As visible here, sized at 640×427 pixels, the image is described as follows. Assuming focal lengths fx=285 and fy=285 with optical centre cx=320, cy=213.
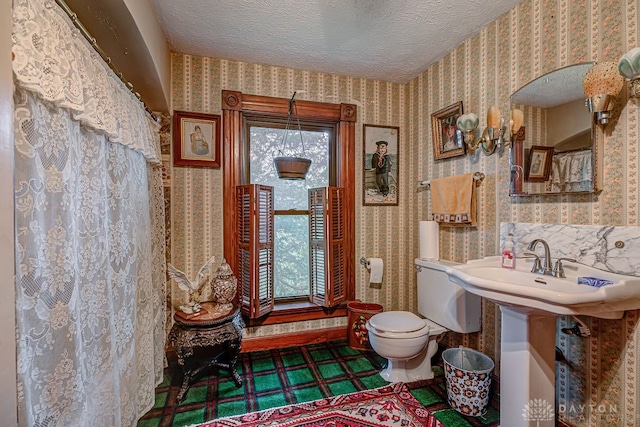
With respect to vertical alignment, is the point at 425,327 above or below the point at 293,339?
above

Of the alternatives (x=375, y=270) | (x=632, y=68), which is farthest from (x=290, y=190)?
(x=632, y=68)

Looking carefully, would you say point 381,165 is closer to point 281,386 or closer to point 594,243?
point 594,243

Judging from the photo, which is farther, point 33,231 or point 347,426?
point 347,426

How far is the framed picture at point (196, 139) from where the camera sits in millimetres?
2283

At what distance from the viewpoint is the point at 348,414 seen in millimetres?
1714

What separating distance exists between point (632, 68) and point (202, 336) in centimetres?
262

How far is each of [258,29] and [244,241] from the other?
1567mm

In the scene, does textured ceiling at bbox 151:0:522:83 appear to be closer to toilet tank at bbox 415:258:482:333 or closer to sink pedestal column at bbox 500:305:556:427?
toilet tank at bbox 415:258:482:333

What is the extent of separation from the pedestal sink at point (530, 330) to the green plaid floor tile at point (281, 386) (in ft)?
1.21

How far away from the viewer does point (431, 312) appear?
7.24 ft

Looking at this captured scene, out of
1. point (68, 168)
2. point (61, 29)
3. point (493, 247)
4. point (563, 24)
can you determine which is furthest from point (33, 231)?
point (563, 24)

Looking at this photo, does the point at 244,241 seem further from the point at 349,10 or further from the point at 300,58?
the point at 349,10

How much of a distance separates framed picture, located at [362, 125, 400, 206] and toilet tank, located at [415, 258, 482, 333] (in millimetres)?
744

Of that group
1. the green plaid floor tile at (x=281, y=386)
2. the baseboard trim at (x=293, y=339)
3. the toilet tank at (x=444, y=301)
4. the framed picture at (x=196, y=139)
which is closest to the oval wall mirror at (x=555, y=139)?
the toilet tank at (x=444, y=301)
